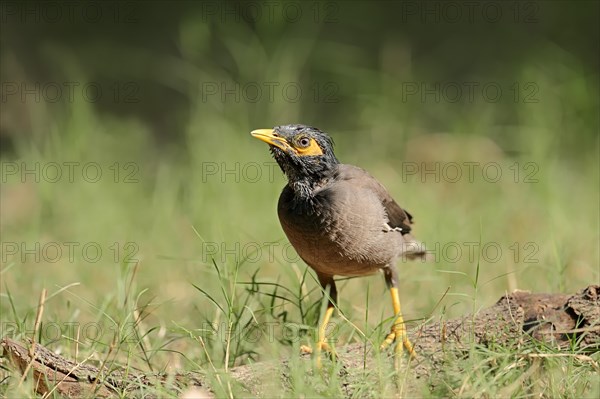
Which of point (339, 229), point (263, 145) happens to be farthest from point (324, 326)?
point (263, 145)

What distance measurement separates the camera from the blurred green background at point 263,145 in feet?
18.5

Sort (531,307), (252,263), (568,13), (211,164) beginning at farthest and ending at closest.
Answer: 1. (568,13)
2. (211,164)
3. (252,263)
4. (531,307)

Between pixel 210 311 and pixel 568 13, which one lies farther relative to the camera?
pixel 568 13

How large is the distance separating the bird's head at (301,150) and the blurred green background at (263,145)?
0.66 metres

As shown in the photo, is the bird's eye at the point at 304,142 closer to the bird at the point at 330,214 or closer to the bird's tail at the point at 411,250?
the bird at the point at 330,214

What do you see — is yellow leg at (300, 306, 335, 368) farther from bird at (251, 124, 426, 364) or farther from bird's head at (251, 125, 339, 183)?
bird's head at (251, 125, 339, 183)

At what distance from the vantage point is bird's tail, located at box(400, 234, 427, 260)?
494 centimetres

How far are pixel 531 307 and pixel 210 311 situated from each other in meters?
1.99

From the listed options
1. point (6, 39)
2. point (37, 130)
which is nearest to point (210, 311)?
point (37, 130)

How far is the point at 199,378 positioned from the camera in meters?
3.71

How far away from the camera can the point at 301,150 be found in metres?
4.56

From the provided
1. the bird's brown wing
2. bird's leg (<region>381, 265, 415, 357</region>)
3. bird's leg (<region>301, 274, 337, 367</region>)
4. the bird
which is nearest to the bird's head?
the bird

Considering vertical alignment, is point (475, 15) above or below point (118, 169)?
above

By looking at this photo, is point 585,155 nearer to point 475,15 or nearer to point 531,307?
point 475,15
